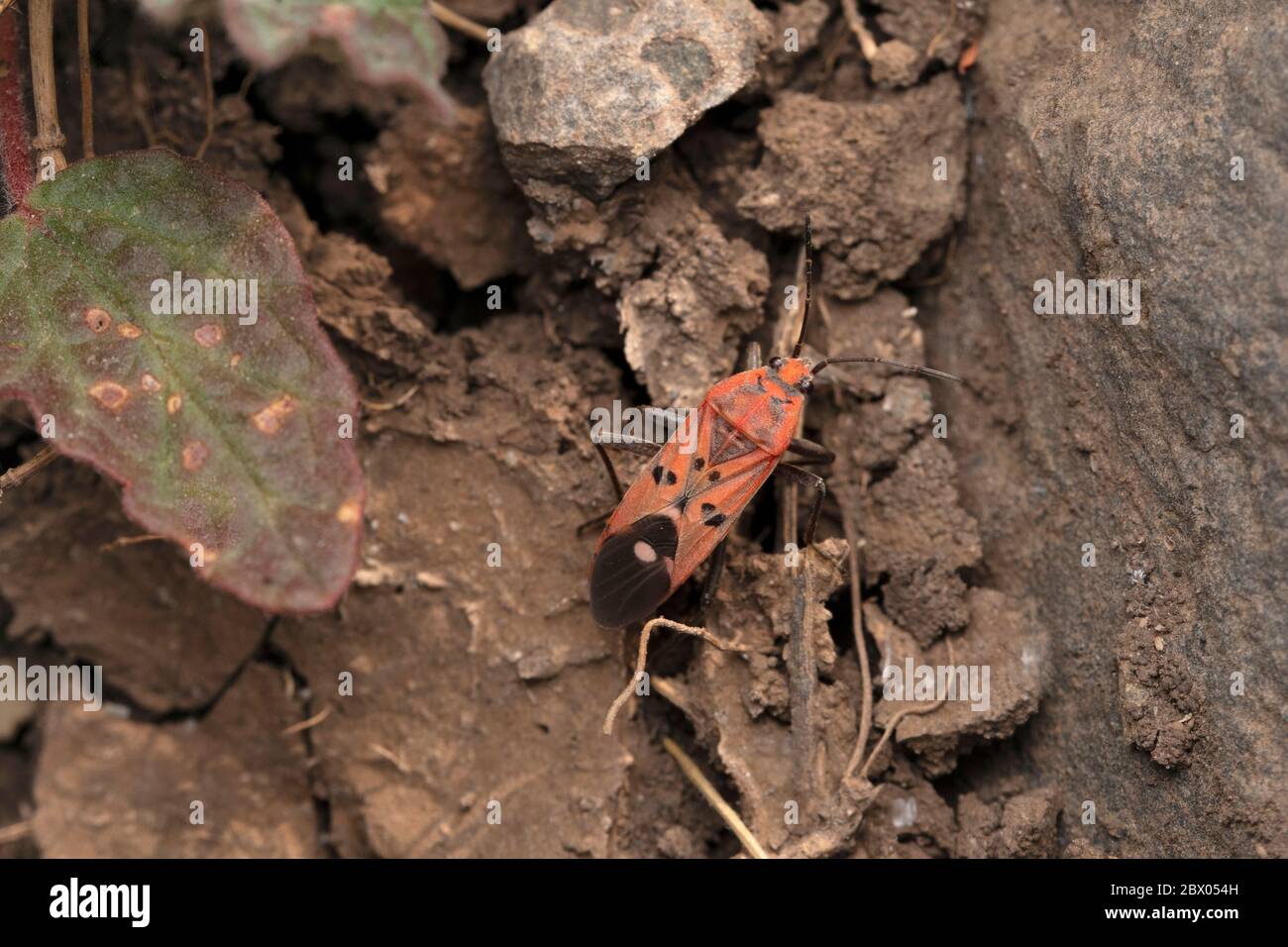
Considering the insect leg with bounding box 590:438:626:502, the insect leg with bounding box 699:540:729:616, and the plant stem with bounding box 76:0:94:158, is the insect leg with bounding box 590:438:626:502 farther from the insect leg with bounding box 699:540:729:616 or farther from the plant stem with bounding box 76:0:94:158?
the plant stem with bounding box 76:0:94:158

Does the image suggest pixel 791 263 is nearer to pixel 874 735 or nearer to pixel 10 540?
pixel 874 735

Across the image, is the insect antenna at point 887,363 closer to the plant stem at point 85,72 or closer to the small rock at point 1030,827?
the small rock at point 1030,827

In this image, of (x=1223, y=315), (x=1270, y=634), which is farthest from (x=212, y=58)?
(x=1270, y=634)

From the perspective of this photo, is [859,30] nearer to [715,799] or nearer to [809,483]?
[809,483]

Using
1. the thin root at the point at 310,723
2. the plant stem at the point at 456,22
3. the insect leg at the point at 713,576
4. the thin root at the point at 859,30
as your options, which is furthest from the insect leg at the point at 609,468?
the thin root at the point at 859,30

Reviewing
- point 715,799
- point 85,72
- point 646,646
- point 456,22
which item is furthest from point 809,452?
point 85,72
